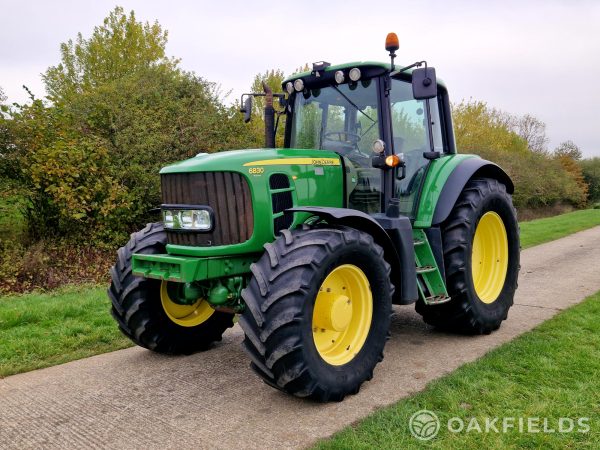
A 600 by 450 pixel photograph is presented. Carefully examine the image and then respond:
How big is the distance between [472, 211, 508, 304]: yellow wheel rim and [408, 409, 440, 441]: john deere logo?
2341 millimetres

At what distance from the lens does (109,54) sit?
21781 millimetres

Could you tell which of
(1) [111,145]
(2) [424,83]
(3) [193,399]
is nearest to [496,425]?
(3) [193,399]

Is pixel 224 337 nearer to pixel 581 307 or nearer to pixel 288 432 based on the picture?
pixel 288 432

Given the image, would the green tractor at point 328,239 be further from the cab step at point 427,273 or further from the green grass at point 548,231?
the green grass at point 548,231

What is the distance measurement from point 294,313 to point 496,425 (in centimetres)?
134

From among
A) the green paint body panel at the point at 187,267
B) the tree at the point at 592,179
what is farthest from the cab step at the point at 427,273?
the tree at the point at 592,179

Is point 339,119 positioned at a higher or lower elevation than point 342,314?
higher

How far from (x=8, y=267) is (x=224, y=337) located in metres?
4.77

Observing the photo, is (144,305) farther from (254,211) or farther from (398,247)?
(398,247)

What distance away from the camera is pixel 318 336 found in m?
3.75

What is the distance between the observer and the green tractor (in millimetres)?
3373

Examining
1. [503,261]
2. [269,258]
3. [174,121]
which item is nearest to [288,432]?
[269,258]

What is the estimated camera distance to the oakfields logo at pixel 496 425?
3.03 m

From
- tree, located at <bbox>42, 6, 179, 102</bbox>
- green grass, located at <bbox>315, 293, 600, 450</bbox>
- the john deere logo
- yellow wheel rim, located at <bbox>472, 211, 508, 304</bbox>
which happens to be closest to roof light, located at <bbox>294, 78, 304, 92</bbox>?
yellow wheel rim, located at <bbox>472, 211, 508, 304</bbox>
